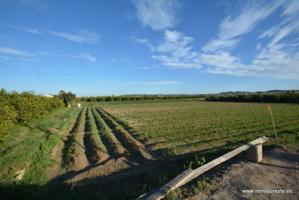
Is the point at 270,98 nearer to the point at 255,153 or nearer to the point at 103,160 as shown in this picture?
the point at 255,153

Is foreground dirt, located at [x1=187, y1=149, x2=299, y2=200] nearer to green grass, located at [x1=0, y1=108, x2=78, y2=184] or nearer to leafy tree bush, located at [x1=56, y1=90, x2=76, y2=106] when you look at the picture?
green grass, located at [x1=0, y1=108, x2=78, y2=184]

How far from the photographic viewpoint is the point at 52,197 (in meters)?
5.94

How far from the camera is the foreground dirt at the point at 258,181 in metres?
4.96

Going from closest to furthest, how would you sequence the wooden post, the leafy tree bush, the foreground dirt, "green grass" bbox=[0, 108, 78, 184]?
the foreground dirt < the wooden post < "green grass" bbox=[0, 108, 78, 184] < the leafy tree bush

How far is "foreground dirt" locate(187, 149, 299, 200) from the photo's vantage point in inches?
195

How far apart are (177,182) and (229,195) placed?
1.11 m

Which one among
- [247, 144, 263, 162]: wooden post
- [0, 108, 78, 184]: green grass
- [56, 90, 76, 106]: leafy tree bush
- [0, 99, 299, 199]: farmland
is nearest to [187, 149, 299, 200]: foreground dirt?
[247, 144, 263, 162]: wooden post

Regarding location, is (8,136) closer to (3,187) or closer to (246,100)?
(3,187)

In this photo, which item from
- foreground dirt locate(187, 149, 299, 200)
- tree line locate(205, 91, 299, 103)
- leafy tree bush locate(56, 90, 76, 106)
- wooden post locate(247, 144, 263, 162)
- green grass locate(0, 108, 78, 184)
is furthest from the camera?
leafy tree bush locate(56, 90, 76, 106)

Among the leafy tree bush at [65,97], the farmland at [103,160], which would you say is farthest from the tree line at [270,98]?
the leafy tree bush at [65,97]

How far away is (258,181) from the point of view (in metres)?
5.53

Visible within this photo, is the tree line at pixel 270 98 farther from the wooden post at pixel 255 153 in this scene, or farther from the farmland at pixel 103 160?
the wooden post at pixel 255 153

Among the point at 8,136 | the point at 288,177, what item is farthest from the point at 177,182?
the point at 8,136

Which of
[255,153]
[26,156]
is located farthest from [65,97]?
[255,153]
